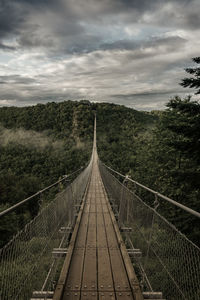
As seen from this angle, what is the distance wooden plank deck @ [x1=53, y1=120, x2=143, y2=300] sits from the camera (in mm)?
2623

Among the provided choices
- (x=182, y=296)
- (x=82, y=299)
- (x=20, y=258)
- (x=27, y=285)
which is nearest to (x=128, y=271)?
(x=82, y=299)

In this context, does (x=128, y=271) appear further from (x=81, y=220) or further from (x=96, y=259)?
(x=81, y=220)

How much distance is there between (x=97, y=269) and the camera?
320 centimetres

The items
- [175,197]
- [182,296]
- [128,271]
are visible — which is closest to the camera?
[182,296]

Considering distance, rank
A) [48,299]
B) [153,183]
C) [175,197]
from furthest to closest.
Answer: [153,183], [175,197], [48,299]

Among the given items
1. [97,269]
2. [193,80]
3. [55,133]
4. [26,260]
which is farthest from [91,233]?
[55,133]

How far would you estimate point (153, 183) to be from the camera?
1716cm

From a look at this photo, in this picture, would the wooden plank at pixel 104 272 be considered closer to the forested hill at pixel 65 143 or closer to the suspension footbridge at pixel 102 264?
the suspension footbridge at pixel 102 264

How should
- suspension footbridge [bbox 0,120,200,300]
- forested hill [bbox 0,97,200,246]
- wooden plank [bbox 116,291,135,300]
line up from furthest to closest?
1. forested hill [bbox 0,97,200,246]
2. wooden plank [bbox 116,291,135,300]
3. suspension footbridge [bbox 0,120,200,300]

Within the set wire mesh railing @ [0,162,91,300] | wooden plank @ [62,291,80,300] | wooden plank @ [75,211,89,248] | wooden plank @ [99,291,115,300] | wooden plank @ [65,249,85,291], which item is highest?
wire mesh railing @ [0,162,91,300]

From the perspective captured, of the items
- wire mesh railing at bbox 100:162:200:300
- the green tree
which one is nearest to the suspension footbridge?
wire mesh railing at bbox 100:162:200:300

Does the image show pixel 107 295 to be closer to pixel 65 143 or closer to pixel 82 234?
pixel 82 234

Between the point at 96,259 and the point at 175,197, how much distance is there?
953cm

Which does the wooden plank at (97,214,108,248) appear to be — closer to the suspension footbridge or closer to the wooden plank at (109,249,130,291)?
the suspension footbridge
